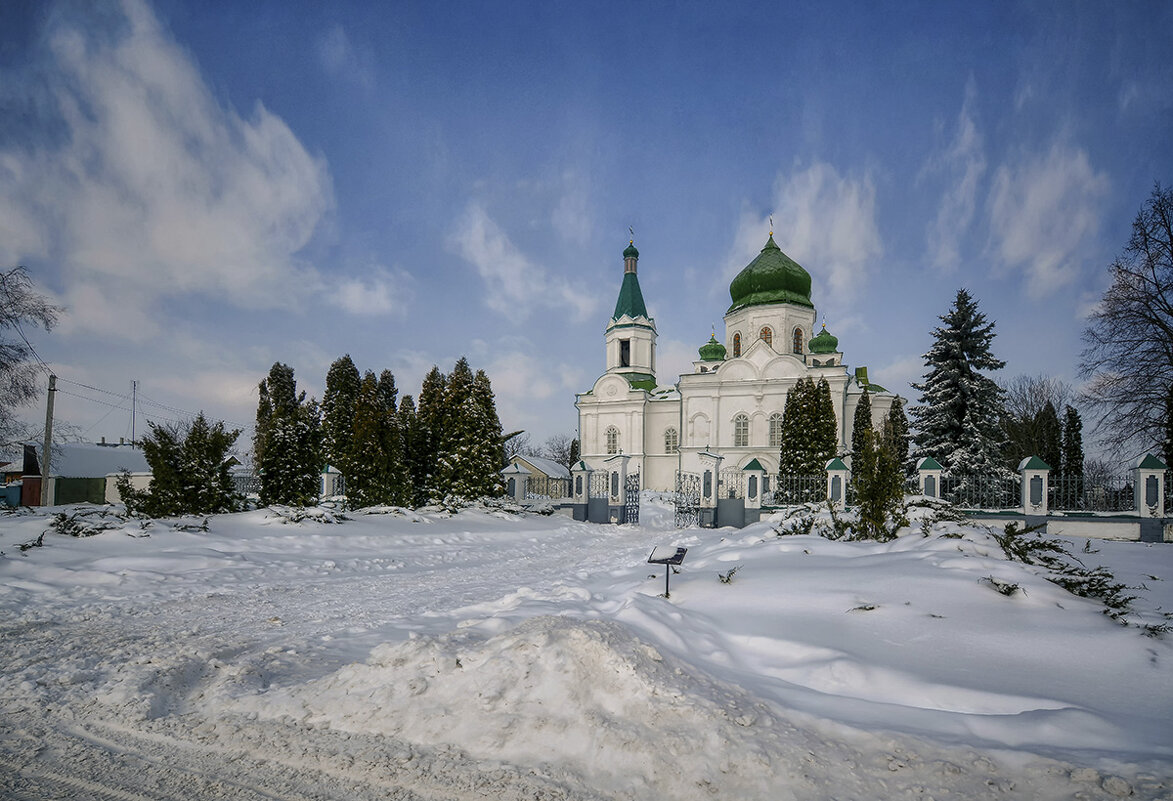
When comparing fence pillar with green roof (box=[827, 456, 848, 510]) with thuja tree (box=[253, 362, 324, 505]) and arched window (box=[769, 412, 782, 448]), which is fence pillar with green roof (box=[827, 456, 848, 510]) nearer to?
thuja tree (box=[253, 362, 324, 505])

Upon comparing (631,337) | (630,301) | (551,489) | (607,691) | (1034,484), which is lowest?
(551,489)

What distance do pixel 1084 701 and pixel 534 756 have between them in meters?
3.00

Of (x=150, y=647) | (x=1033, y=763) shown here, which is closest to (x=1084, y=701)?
(x=1033, y=763)

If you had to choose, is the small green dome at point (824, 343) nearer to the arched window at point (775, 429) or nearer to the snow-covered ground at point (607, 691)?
the arched window at point (775, 429)

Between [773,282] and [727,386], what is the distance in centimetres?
738

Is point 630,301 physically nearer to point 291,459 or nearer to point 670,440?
point 670,440

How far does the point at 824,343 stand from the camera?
1361 inches

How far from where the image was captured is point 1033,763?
2408mm

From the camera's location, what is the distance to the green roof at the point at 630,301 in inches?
1539

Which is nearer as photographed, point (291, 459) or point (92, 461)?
point (291, 459)

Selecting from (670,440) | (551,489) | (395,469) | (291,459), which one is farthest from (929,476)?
(670,440)

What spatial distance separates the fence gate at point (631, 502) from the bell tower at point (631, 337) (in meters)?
18.9

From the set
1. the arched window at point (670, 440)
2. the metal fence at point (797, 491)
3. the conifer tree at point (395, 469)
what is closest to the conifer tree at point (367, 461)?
the conifer tree at point (395, 469)

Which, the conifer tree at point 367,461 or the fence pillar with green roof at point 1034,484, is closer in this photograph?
the fence pillar with green roof at point 1034,484
